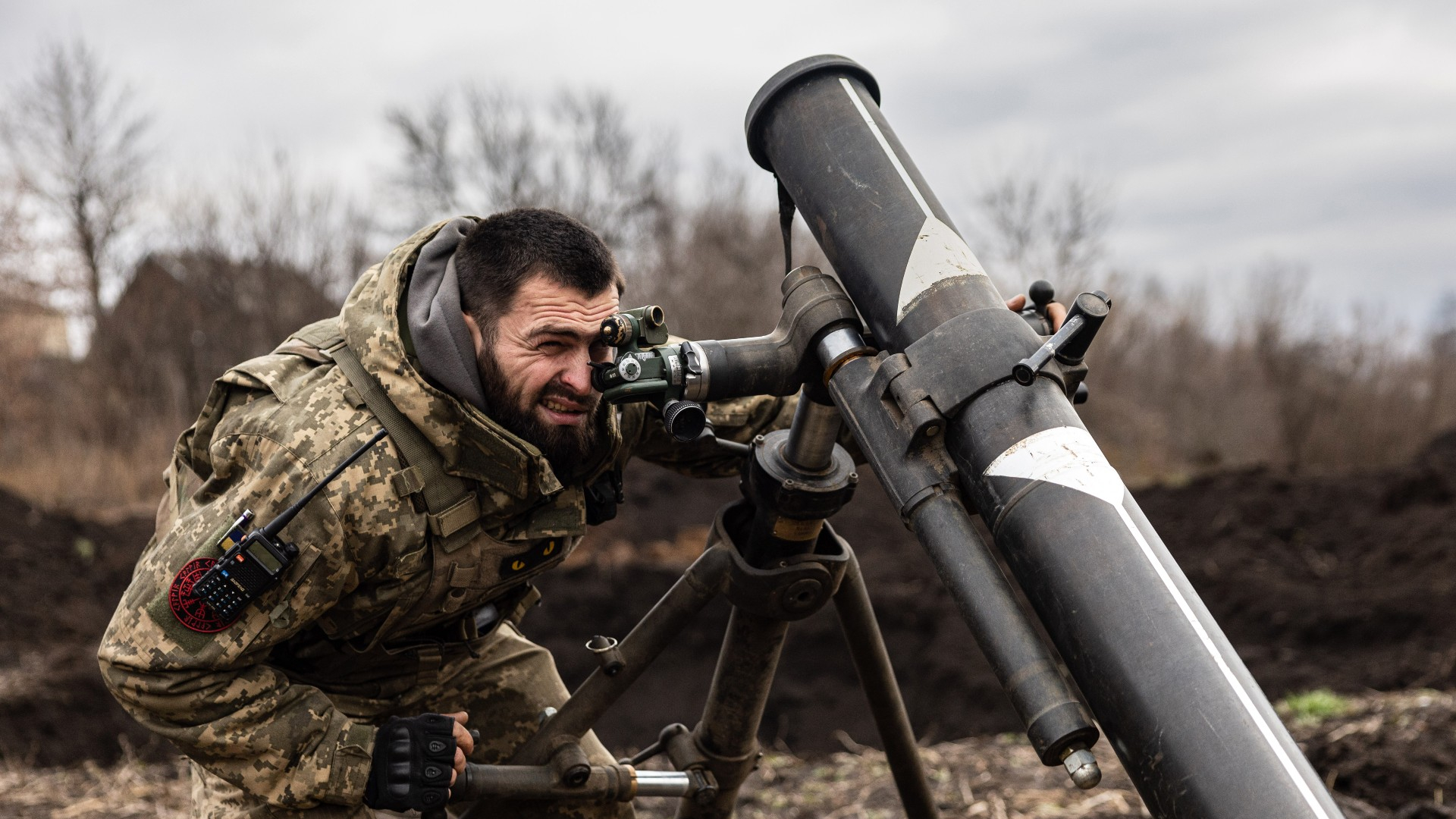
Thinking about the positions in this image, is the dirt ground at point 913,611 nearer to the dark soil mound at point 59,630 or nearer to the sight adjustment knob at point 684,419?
the dark soil mound at point 59,630

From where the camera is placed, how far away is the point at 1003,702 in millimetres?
7535

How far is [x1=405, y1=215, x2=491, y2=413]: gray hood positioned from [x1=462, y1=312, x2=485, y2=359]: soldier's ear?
0.6 inches

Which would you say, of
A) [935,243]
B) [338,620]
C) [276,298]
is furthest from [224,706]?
[276,298]

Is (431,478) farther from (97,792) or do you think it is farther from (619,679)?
(97,792)

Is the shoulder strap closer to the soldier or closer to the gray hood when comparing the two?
the soldier

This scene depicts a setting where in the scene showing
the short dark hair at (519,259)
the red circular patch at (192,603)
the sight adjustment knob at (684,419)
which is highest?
the short dark hair at (519,259)

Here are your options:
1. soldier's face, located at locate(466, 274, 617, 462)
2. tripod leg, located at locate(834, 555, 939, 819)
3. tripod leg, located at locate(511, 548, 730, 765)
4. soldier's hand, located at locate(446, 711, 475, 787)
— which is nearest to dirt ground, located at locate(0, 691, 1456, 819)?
tripod leg, located at locate(834, 555, 939, 819)

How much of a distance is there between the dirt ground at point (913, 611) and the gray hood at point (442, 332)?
3.35 m

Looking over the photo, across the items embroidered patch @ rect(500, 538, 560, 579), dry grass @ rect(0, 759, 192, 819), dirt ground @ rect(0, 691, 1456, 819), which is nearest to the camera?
embroidered patch @ rect(500, 538, 560, 579)

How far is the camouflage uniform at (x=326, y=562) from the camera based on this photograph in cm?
279

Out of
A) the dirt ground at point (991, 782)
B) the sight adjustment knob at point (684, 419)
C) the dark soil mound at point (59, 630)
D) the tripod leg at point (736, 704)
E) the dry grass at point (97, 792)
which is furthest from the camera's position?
the dark soil mound at point (59, 630)

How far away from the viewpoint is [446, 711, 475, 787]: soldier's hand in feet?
9.23

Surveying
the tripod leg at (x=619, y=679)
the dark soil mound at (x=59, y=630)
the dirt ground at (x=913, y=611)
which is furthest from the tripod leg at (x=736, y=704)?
the dark soil mound at (x=59, y=630)

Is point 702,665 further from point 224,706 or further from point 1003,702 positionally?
point 224,706
